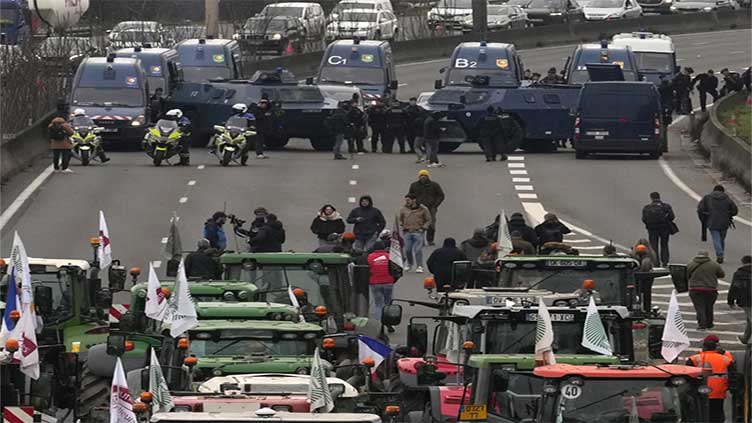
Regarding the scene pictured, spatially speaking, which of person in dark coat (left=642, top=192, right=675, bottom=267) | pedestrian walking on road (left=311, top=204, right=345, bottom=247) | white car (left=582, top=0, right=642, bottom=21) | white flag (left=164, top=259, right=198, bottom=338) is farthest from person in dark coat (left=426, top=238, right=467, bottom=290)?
white car (left=582, top=0, right=642, bottom=21)

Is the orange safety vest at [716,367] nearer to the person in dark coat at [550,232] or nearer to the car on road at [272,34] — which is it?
the person in dark coat at [550,232]

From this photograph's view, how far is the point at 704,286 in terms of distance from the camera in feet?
93.7

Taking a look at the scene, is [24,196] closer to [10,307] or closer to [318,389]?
[10,307]

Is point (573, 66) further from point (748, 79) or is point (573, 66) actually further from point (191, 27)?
point (191, 27)

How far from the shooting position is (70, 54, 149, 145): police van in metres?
48.6

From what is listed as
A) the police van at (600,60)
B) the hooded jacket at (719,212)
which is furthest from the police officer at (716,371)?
the police van at (600,60)

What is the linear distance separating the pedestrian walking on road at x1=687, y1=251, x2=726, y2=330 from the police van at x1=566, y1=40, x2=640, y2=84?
25.3 meters

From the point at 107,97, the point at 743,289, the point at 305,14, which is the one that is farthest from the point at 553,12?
the point at 743,289

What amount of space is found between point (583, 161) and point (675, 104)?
1057 centimetres

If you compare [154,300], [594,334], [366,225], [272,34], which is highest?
[594,334]

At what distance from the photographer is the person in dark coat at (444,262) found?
2838cm

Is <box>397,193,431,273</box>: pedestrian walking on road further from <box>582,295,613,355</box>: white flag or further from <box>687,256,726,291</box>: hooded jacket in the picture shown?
<box>582,295,613,355</box>: white flag

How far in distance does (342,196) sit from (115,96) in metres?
9.82

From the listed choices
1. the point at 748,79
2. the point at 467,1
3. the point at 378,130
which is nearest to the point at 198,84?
the point at 378,130
